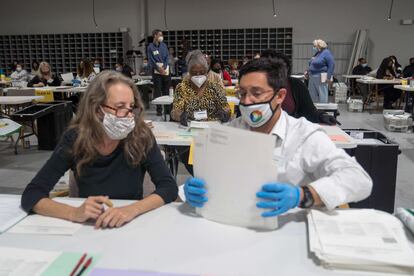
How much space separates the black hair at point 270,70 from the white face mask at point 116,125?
539mm

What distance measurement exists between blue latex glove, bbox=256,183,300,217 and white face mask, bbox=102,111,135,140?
2.52ft

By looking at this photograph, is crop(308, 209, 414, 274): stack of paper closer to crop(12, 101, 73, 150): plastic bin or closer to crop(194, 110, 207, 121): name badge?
crop(194, 110, 207, 121): name badge

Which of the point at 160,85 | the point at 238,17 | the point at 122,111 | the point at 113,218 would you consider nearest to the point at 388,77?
the point at 160,85

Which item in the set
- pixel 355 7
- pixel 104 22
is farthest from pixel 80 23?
pixel 355 7

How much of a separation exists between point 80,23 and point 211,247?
1387 cm

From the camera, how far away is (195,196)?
4.64 ft

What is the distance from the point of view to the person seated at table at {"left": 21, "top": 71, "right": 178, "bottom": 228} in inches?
70.5

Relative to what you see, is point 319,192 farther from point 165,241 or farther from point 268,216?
point 165,241

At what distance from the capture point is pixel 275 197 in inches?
50.2

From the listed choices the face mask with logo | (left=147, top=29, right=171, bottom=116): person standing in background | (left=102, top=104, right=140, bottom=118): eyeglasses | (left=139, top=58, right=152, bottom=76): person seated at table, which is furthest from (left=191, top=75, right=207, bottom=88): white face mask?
(left=139, top=58, right=152, bottom=76): person seated at table

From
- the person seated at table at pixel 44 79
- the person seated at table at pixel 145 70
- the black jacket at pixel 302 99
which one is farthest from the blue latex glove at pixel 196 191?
the person seated at table at pixel 145 70

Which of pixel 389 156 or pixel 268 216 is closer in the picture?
pixel 268 216

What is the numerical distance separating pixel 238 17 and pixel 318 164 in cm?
1204

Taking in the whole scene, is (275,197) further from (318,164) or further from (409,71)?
(409,71)
